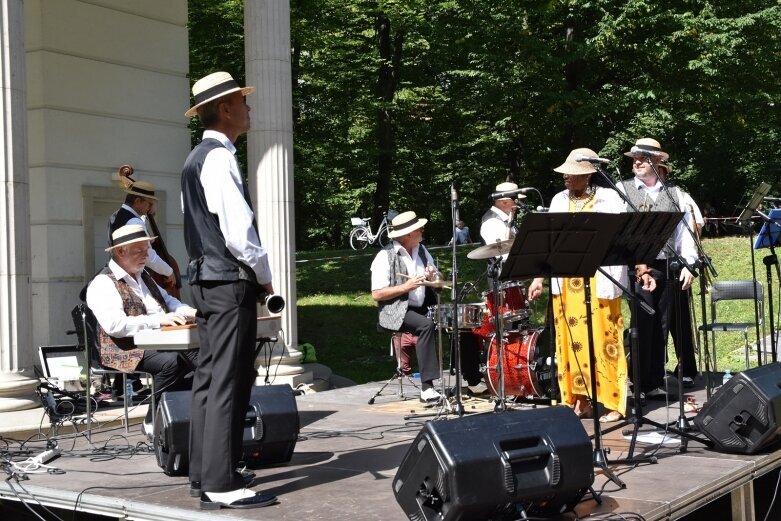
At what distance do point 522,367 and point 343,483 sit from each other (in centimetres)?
348

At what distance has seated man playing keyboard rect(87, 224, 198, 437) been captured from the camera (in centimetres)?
Answer: 693

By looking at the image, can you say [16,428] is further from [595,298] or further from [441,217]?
[441,217]

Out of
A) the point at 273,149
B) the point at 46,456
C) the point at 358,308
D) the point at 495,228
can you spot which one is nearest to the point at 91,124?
the point at 273,149

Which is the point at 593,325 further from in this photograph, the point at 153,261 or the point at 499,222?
the point at 153,261

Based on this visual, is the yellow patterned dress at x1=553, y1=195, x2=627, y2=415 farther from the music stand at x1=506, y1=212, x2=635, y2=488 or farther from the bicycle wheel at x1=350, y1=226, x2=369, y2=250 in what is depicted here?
the bicycle wheel at x1=350, y1=226, x2=369, y2=250

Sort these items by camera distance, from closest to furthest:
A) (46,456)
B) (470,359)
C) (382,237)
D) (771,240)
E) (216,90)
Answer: (216,90) → (46,456) → (771,240) → (470,359) → (382,237)

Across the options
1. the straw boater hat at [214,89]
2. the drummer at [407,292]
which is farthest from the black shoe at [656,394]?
the straw boater hat at [214,89]

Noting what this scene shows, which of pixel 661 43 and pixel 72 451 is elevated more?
pixel 661 43

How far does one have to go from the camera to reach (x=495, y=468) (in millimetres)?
4262

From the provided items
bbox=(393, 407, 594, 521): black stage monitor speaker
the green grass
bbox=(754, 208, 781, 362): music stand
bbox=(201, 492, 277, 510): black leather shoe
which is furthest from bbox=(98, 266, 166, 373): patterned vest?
the green grass

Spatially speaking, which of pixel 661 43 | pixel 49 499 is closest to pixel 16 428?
pixel 49 499

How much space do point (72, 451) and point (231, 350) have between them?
8.72 ft

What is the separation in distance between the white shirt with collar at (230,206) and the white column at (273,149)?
5.33 metres

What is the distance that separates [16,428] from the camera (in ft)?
24.8
